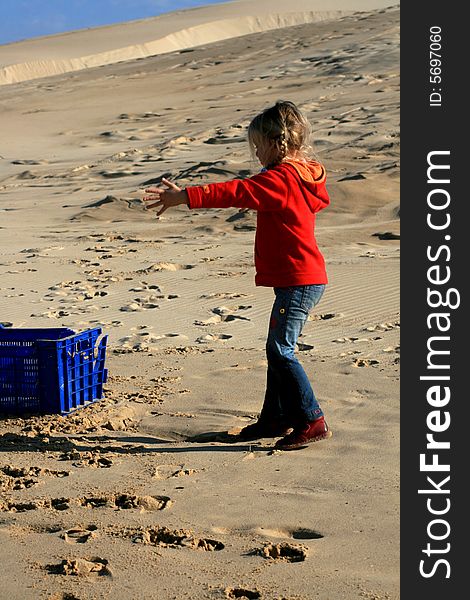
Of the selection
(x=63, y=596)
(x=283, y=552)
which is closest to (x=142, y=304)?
(x=283, y=552)

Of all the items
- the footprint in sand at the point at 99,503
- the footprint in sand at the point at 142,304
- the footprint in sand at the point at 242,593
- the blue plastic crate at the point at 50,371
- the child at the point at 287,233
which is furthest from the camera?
the footprint in sand at the point at 142,304

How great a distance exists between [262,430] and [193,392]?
3.25 feet

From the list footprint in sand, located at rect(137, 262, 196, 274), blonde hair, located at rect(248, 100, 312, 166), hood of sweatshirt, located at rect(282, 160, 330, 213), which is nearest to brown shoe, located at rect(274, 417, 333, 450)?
hood of sweatshirt, located at rect(282, 160, 330, 213)

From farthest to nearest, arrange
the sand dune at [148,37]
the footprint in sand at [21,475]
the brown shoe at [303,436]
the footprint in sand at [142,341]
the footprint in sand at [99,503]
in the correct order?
the sand dune at [148,37] < the footprint in sand at [142,341] < the brown shoe at [303,436] < the footprint in sand at [21,475] < the footprint in sand at [99,503]

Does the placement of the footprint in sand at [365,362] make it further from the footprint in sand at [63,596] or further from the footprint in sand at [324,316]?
the footprint in sand at [63,596]

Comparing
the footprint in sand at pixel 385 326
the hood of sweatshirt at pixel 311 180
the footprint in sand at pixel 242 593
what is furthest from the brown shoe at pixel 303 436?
the footprint in sand at pixel 385 326

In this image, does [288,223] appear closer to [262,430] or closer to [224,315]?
[262,430]

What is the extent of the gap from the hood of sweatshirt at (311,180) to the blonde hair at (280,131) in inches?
2.5

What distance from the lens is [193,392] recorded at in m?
5.88

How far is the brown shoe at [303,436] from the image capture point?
4.80 m

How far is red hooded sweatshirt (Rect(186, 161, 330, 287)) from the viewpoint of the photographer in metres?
4.59

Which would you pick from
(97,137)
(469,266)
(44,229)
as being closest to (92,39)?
(97,137)

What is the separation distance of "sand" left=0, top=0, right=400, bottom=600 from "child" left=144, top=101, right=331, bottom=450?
233 mm

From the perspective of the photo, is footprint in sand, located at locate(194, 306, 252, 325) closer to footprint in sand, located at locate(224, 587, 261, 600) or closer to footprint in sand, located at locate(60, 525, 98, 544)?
footprint in sand, located at locate(60, 525, 98, 544)
